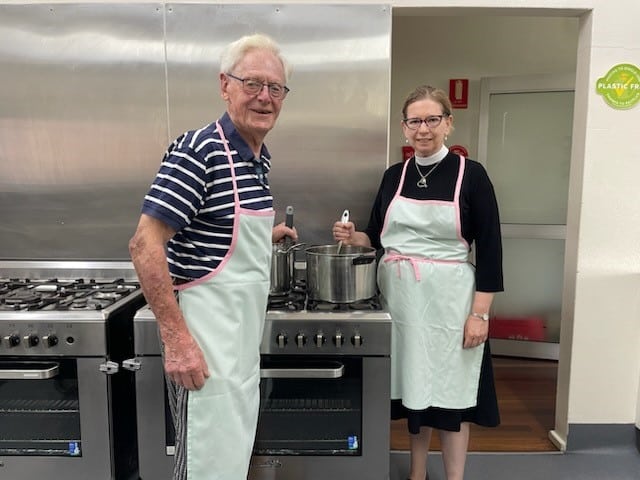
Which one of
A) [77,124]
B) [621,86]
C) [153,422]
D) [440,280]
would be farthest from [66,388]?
[621,86]

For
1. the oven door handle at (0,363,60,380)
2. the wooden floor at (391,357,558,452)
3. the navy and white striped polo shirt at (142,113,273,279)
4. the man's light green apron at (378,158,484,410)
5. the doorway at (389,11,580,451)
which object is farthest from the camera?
the doorway at (389,11,580,451)

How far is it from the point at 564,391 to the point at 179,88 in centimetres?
181

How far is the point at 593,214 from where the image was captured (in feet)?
5.76

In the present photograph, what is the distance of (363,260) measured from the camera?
1.41 m

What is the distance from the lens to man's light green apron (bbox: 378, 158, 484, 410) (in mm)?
1399

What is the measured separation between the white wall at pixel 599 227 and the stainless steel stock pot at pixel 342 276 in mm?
845

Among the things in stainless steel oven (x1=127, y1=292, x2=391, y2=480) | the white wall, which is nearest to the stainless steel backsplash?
the white wall

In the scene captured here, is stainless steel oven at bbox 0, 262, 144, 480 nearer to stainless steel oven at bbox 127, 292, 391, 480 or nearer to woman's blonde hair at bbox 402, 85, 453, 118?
stainless steel oven at bbox 127, 292, 391, 480

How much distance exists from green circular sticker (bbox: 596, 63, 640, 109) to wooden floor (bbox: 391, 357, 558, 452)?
1301 millimetres

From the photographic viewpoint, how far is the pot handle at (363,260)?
4.60 feet

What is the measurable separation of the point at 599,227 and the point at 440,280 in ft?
2.52

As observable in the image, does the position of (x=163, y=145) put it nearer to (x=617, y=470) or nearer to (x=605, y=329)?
(x=605, y=329)

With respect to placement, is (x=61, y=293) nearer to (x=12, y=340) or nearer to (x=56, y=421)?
(x=12, y=340)

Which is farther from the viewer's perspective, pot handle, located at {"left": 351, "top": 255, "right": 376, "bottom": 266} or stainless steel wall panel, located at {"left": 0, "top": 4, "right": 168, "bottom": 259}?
stainless steel wall panel, located at {"left": 0, "top": 4, "right": 168, "bottom": 259}
